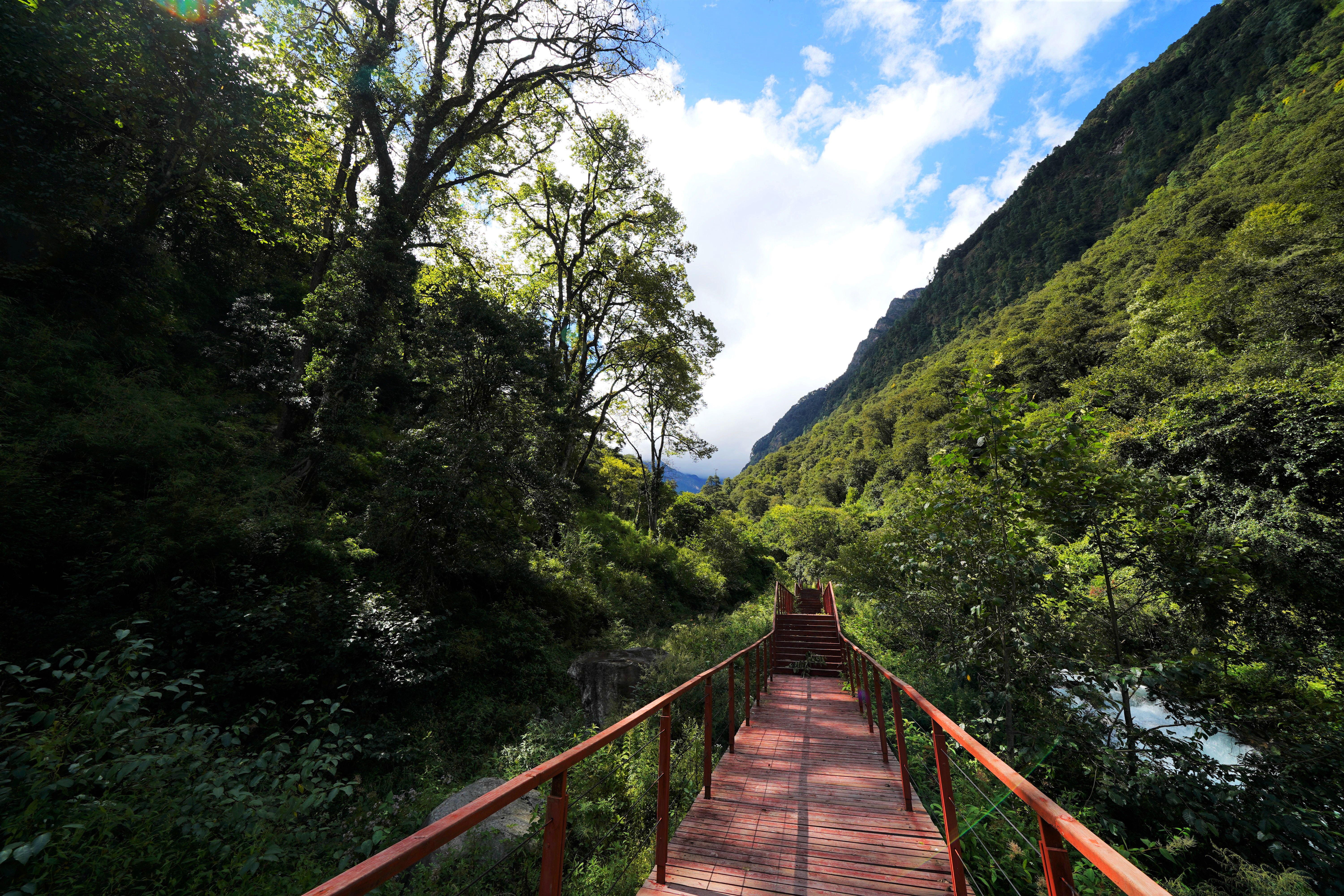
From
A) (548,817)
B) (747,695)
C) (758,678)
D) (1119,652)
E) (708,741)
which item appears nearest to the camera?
(548,817)

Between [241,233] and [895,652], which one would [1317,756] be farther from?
[241,233]

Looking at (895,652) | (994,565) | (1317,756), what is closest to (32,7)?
(994,565)

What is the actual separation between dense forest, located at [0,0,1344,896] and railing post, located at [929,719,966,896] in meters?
0.84

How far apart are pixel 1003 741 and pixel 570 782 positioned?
189 inches

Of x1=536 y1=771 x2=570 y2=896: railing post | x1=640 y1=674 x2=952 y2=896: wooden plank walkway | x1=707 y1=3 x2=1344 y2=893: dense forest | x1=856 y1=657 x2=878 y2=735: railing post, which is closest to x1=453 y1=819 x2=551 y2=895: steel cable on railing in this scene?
x1=536 y1=771 x2=570 y2=896: railing post

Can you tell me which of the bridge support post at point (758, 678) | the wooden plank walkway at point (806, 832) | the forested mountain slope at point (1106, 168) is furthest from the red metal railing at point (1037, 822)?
the forested mountain slope at point (1106, 168)

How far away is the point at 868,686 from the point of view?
6.82 m

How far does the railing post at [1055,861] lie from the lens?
158cm

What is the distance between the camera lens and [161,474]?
5957 millimetres

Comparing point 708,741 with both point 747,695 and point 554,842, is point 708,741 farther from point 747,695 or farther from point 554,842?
point 554,842

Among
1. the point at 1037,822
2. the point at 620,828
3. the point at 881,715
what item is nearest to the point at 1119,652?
the point at 881,715

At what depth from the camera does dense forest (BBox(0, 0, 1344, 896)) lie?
340cm

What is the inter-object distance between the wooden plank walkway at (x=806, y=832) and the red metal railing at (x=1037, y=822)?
0.22 meters

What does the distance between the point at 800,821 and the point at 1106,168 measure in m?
105
